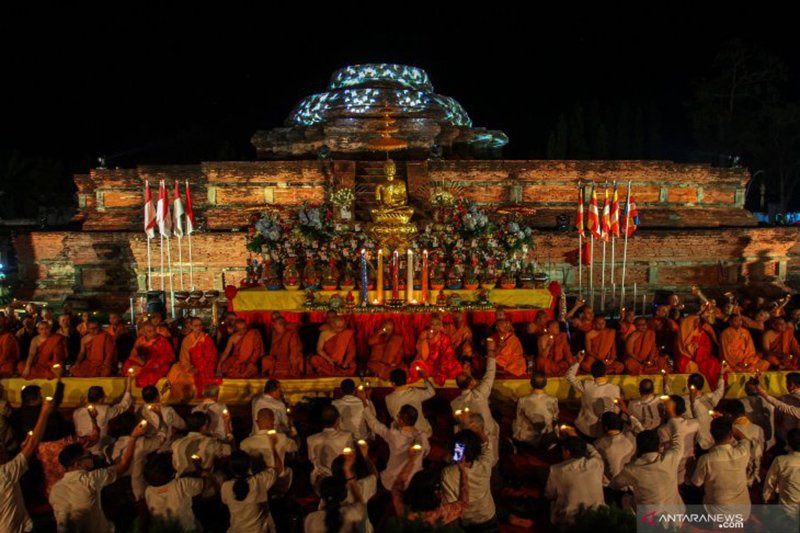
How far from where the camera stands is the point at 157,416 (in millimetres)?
7402

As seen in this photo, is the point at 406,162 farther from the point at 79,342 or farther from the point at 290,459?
the point at 290,459

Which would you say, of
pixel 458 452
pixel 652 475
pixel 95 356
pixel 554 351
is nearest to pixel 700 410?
pixel 652 475

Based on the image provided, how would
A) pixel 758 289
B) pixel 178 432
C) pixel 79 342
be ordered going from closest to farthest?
pixel 178 432
pixel 79 342
pixel 758 289

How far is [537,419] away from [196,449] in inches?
159

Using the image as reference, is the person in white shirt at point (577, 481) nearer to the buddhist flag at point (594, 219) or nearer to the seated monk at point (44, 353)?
the seated monk at point (44, 353)

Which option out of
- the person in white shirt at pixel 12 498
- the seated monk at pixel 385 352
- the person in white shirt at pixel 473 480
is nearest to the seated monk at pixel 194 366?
the seated monk at pixel 385 352

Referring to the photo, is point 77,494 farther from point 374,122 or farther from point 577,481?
point 374,122

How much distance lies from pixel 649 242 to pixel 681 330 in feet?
21.9

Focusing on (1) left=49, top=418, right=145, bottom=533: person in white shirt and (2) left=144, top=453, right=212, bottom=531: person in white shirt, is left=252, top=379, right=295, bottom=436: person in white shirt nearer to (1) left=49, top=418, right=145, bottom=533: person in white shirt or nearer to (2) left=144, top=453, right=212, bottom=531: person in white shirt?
(2) left=144, top=453, right=212, bottom=531: person in white shirt

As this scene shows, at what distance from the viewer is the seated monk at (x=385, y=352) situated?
9.76m

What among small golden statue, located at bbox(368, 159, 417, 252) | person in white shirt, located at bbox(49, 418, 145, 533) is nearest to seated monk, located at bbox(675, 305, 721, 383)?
small golden statue, located at bbox(368, 159, 417, 252)

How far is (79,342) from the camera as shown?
1074 centimetres

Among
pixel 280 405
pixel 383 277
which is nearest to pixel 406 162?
pixel 383 277

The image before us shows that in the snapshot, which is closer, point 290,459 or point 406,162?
point 290,459
